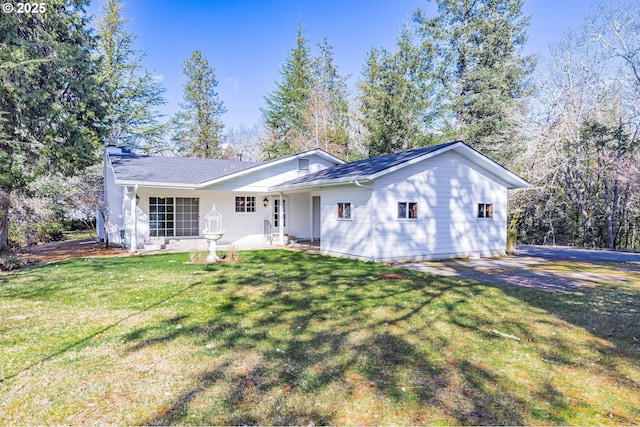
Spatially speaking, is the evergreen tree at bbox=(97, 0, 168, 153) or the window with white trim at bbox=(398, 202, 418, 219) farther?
the evergreen tree at bbox=(97, 0, 168, 153)

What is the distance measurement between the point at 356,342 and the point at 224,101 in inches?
1333

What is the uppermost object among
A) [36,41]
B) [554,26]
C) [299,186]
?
[554,26]

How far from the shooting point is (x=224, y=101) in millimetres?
34875

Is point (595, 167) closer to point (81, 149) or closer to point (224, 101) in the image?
point (81, 149)

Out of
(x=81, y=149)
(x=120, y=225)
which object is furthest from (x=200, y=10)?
(x=120, y=225)

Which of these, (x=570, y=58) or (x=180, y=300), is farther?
(x=570, y=58)

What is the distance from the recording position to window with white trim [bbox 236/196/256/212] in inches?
645

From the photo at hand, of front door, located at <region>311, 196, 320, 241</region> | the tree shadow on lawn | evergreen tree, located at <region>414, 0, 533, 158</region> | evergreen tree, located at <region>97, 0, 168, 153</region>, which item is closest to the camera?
the tree shadow on lawn

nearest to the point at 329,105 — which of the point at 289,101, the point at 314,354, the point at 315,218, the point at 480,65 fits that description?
the point at 289,101

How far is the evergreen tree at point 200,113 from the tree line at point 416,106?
0.61ft

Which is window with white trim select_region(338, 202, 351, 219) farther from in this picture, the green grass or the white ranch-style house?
the green grass

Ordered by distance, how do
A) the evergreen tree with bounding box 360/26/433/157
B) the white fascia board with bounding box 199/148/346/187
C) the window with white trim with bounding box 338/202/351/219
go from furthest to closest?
the evergreen tree with bounding box 360/26/433/157 < the white fascia board with bounding box 199/148/346/187 < the window with white trim with bounding box 338/202/351/219

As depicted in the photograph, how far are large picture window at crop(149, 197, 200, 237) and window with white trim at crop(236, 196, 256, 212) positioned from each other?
1.66 metres

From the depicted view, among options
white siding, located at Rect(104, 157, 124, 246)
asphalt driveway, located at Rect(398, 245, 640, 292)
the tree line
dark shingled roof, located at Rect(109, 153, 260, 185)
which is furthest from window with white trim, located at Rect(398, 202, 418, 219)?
the tree line
